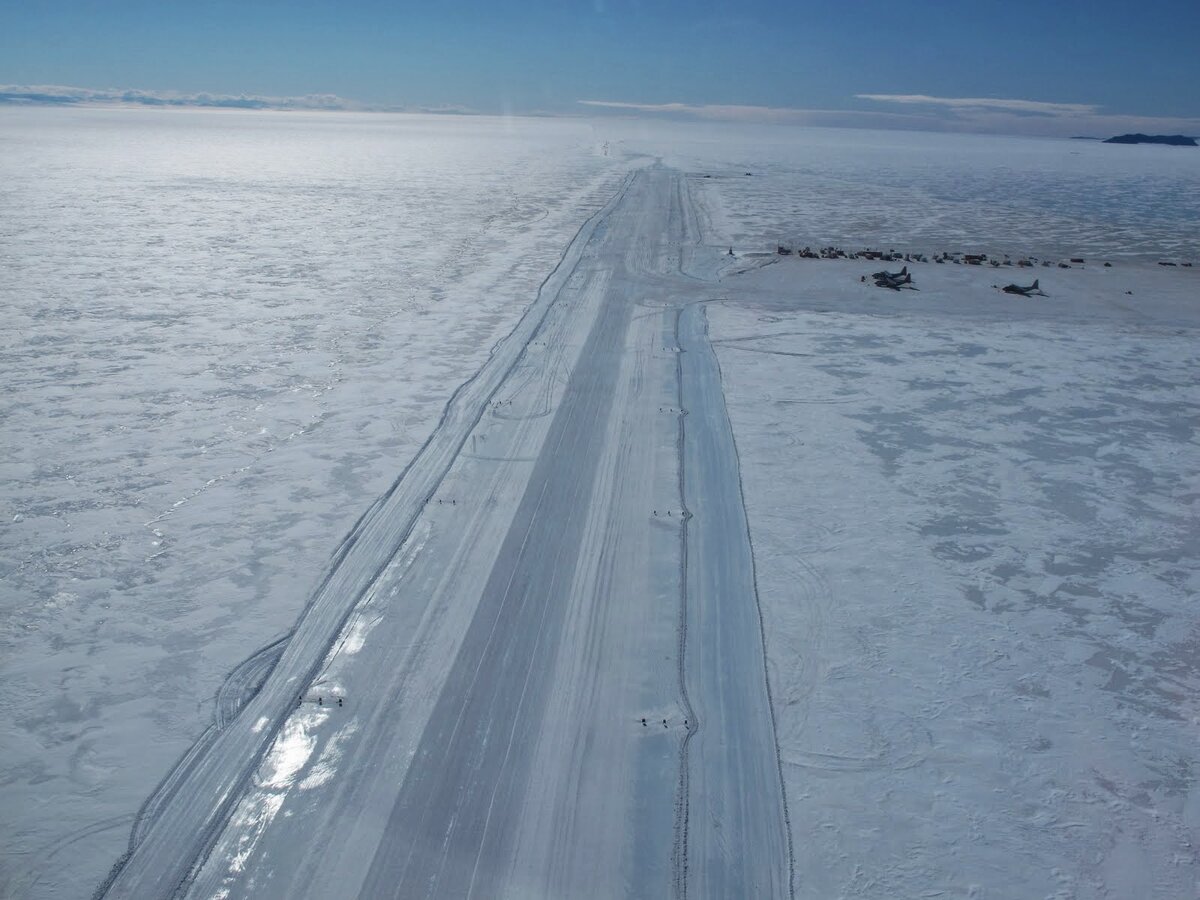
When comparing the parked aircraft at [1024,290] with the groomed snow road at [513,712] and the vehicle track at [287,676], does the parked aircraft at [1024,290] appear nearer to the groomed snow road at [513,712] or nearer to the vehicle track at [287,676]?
the groomed snow road at [513,712]

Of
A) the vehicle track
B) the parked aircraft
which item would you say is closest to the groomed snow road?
the vehicle track

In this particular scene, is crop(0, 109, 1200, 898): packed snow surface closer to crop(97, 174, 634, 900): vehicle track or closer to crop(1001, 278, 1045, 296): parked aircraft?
crop(97, 174, 634, 900): vehicle track

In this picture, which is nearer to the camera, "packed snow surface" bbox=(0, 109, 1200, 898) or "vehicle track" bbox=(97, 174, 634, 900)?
"vehicle track" bbox=(97, 174, 634, 900)

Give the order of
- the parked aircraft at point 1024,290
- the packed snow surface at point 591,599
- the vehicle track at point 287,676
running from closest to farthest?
the vehicle track at point 287,676 → the packed snow surface at point 591,599 → the parked aircraft at point 1024,290

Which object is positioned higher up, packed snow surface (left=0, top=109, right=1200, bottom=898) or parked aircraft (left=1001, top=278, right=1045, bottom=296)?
parked aircraft (left=1001, top=278, right=1045, bottom=296)

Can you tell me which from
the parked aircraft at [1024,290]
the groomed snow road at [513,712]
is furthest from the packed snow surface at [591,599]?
the parked aircraft at [1024,290]

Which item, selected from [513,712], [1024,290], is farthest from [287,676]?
[1024,290]

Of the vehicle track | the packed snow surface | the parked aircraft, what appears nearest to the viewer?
the vehicle track
